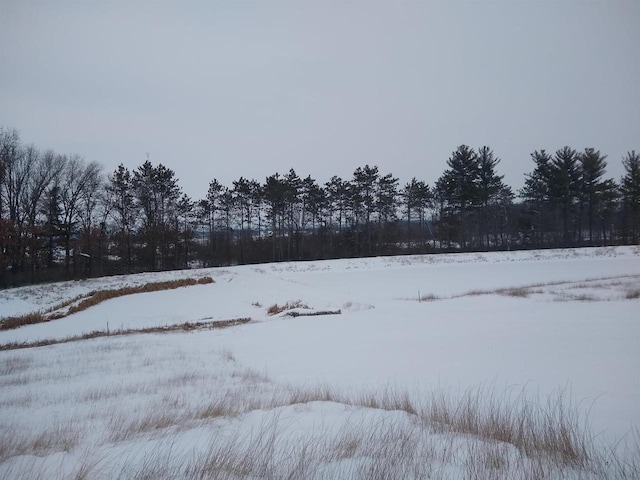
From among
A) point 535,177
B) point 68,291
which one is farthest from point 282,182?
point 535,177

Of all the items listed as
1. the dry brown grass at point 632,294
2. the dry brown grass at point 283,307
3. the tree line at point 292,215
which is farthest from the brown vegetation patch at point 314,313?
the tree line at point 292,215

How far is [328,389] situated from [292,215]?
46.1 metres

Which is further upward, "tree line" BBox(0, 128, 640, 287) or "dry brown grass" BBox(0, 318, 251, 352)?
"tree line" BBox(0, 128, 640, 287)

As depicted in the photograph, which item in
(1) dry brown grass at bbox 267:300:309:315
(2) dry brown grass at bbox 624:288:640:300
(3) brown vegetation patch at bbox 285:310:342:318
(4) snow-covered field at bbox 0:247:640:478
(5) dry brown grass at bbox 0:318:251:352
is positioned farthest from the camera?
(1) dry brown grass at bbox 267:300:309:315

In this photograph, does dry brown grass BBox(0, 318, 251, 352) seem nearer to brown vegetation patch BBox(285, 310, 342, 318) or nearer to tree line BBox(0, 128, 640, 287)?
brown vegetation patch BBox(285, 310, 342, 318)

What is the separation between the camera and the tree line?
3822 cm

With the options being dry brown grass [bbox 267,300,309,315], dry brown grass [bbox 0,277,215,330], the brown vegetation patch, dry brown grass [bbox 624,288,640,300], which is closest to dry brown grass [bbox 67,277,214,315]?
dry brown grass [bbox 0,277,215,330]

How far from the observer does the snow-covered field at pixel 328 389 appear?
9.61 feet

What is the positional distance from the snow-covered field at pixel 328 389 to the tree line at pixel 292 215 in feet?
91.8

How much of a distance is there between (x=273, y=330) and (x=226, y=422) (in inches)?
317

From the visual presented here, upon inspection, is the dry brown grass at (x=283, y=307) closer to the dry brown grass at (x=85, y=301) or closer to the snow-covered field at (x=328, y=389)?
the snow-covered field at (x=328, y=389)

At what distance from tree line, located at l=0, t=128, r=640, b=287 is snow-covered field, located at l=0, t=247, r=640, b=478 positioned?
2797 cm

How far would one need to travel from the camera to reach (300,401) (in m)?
4.79

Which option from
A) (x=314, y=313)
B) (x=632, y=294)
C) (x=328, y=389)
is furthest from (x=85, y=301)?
(x=632, y=294)
